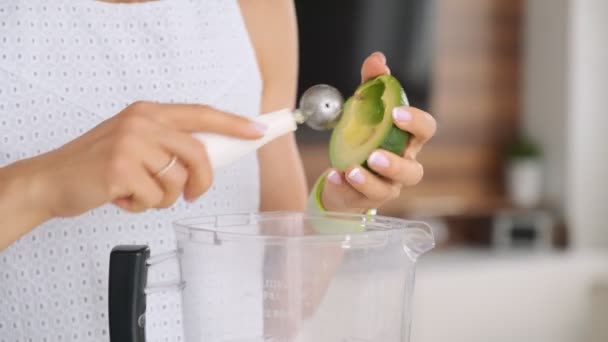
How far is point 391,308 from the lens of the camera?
2.06ft

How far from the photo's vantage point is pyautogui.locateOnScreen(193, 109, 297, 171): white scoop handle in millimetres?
599

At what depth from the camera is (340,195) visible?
764 mm

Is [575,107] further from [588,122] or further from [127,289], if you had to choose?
[127,289]

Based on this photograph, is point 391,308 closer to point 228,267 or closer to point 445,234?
point 228,267

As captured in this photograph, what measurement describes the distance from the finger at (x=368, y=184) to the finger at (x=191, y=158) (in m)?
0.17

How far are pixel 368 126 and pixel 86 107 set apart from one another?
0.30 metres

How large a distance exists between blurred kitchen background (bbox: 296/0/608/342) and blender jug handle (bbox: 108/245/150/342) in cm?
215

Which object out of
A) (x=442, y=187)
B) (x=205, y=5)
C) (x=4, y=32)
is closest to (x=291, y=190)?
(x=205, y=5)

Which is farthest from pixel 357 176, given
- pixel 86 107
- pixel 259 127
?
pixel 86 107

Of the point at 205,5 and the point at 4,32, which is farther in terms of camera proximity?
the point at 205,5

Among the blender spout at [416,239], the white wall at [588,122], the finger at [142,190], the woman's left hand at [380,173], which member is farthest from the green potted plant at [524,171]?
the finger at [142,190]

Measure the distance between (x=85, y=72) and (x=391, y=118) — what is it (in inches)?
13.4

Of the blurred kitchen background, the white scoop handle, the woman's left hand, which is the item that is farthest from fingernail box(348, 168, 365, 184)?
the blurred kitchen background

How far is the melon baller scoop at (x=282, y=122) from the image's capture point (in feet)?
1.98
